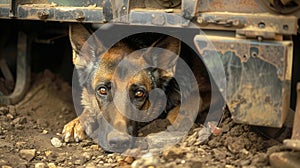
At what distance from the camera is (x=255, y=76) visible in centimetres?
284

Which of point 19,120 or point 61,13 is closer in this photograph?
point 61,13

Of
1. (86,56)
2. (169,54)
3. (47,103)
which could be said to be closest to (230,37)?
(169,54)

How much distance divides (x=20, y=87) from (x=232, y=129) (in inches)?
97.5

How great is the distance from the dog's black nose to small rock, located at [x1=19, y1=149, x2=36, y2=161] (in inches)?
22.5

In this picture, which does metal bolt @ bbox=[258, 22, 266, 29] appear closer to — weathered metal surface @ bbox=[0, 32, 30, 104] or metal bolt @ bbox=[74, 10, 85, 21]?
metal bolt @ bbox=[74, 10, 85, 21]

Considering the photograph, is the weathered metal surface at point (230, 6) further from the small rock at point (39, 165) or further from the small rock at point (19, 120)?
the small rock at point (19, 120)

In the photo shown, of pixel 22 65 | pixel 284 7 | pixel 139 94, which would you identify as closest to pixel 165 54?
pixel 139 94

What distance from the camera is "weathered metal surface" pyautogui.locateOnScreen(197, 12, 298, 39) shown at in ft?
9.17

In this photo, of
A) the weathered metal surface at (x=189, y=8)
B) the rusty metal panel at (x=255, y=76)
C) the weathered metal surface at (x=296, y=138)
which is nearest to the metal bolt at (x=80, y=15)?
the weathered metal surface at (x=189, y=8)

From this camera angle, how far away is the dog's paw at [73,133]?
3.98 meters

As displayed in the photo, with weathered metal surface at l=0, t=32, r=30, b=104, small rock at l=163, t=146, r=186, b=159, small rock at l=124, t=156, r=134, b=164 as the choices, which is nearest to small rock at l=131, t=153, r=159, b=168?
small rock at l=163, t=146, r=186, b=159

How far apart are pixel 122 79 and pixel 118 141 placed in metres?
0.56

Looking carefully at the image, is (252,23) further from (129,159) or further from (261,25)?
(129,159)

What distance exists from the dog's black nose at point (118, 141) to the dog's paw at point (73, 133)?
1.89 feet
